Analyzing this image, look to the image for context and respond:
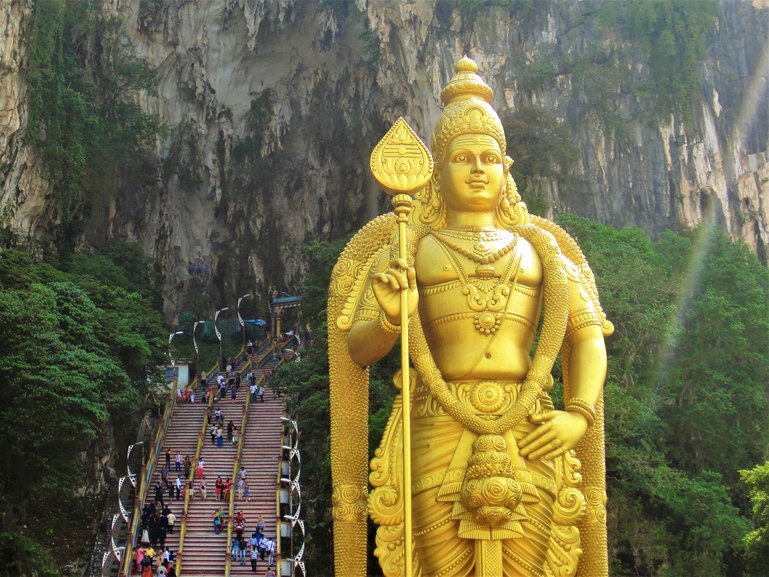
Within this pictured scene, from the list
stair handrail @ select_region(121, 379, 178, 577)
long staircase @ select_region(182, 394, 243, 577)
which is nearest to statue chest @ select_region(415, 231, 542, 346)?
long staircase @ select_region(182, 394, 243, 577)

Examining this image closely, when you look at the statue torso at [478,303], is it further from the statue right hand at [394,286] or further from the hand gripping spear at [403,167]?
the statue right hand at [394,286]

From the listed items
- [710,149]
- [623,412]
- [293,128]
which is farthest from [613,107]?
[623,412]

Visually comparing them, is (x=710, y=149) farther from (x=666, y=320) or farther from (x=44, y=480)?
(x=44, y=480)

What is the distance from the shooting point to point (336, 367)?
759cm

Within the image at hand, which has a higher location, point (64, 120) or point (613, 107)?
point (613, 107)

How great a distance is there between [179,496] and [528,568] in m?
11.9

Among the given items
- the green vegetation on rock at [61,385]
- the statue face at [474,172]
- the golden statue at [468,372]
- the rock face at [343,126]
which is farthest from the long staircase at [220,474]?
the rock face at [343,126]

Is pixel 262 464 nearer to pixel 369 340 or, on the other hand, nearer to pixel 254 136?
pixel 369 340

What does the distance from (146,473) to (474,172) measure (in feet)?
41.1

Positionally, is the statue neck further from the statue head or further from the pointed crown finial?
the pointed crown finial

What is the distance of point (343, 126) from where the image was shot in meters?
33.7

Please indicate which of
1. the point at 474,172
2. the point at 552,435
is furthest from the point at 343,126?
the point at 552,435

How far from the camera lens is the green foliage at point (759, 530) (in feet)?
45.8

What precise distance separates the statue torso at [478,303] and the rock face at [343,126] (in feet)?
80.8
